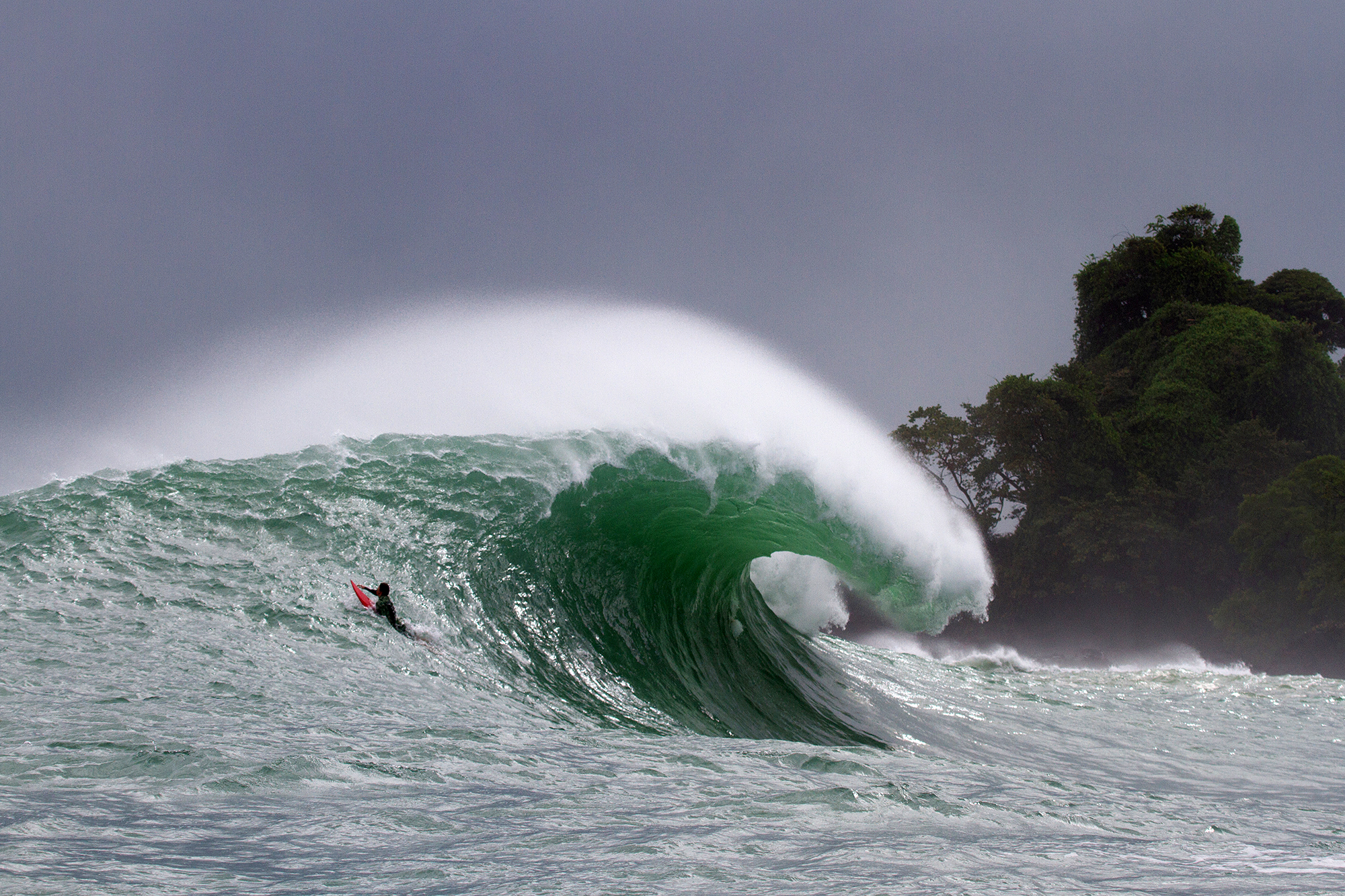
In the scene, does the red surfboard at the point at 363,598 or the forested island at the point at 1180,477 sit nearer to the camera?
the red surfboard at the point at 363,598

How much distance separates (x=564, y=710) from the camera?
581cm

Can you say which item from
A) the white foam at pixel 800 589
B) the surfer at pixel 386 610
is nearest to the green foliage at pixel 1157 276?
the white foam at pixel 800 589

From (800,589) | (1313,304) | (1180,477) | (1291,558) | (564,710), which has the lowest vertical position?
(564,710)

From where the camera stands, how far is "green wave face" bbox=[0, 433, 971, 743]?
6.40 m

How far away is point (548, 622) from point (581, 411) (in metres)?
2.62

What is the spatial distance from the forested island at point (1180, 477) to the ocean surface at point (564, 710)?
597 inches

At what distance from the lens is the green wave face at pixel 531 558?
6.40 metres

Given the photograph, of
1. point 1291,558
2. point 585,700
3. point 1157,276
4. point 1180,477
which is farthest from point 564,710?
point 1157,276

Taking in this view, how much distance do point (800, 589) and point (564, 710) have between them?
5.82 meters

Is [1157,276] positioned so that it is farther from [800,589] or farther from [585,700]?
[585,700]

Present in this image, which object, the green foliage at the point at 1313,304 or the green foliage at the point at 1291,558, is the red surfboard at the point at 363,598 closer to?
the green foliage at the point at 1291,558

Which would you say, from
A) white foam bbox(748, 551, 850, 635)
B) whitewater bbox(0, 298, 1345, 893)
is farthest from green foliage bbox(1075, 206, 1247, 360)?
white foam bbox(748, 551, 850, 635)

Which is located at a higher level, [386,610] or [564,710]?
[386,610]

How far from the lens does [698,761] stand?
13.8ft
